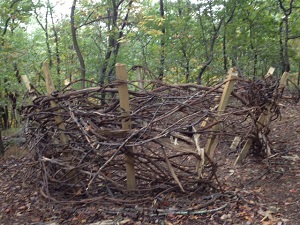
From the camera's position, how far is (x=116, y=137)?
380 cm

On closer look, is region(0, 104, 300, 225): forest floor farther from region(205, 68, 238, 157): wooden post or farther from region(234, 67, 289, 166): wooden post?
region(205, 68, 238, 157): wooden post

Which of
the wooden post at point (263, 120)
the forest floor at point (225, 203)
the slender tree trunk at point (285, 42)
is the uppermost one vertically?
the slender tree trunk at point (285, 42)

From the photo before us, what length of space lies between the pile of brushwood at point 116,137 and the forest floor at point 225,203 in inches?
8.4

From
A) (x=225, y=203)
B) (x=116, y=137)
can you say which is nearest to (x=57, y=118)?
(x=116, y=137)

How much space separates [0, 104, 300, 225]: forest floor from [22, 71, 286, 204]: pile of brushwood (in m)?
0.21

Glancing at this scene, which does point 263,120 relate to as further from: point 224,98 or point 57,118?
point 57,118

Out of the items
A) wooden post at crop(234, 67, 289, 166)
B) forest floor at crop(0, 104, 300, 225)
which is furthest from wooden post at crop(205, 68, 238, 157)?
wooden post at crop(234, 67, 289, 166)

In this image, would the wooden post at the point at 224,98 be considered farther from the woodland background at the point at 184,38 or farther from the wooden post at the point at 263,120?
the woodland background at the point at 184,38

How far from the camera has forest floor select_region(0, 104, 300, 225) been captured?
3489 millimetres

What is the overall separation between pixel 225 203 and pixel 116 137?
57.5 inches

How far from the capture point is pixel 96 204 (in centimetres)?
400

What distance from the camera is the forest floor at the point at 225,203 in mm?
3489

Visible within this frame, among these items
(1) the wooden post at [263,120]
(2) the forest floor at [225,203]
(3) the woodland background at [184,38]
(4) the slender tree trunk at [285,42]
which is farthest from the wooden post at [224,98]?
(4) the slender tree trunk at [285,42]

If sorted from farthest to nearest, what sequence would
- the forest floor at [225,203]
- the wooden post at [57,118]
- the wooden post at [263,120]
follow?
the wooden post at [263,120] < the wooden post at [57,118] < the forest floor at [225,203]
